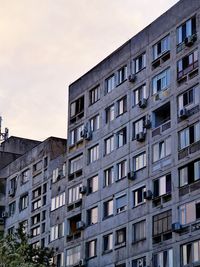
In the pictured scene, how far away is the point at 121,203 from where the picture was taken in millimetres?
65875

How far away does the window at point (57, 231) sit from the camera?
74.5 m

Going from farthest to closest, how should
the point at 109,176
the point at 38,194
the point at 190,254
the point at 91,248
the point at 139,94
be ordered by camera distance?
the point at 38,194 → the point at 91,248 → the point at 109,176 → the point at 139,94 → the point at 190,254

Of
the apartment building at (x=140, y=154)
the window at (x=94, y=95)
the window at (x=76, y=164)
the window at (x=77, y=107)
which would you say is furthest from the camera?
the window at (x=77, y=107)

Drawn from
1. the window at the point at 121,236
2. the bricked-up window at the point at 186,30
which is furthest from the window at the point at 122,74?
the window at the point at 121,236

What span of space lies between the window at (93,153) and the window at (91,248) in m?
6.78

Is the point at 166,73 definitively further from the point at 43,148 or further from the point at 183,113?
the point at 43,148

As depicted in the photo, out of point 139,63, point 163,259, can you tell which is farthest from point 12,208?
point 163,259

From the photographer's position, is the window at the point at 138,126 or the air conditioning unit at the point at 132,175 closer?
the air conditioning unit at the point at 132,175

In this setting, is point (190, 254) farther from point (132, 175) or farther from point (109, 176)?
point (109, 176)

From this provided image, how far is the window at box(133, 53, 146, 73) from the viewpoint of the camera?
66.5 meters

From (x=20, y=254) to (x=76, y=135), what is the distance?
17.5 metres

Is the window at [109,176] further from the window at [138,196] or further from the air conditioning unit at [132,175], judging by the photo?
the window at [138,196]

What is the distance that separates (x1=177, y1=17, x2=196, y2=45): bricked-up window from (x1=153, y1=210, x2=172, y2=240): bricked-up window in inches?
481

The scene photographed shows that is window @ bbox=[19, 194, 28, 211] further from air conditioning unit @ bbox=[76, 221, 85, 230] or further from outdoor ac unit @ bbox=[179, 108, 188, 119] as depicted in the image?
outdoor ac unit @ bbox=[179, 108, 188, 119]
